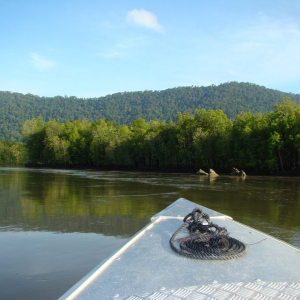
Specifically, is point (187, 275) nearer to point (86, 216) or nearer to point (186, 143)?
point (86, 216)

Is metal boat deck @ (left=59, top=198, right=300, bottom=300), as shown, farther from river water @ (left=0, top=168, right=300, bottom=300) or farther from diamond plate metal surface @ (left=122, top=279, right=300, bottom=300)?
river water @ (left=0, top=168, right=300, bottom=300)

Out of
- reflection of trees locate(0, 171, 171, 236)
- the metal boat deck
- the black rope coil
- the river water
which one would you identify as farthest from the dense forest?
the metal boat deck

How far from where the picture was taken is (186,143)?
178ft

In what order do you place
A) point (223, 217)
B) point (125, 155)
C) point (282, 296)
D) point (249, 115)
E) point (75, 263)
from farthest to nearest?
point (125, 155)
point (249, 115)
point (223, 217)
point (75, 263)
point (282, 296)

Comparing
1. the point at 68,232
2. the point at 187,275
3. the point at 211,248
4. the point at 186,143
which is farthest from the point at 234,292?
the point at 186,143

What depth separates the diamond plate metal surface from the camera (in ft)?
8.60

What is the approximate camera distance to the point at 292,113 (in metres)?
38.2

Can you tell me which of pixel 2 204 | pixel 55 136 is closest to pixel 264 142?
pixel 2 204

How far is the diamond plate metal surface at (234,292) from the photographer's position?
8.60 ft

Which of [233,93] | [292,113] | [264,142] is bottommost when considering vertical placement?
[264,142]

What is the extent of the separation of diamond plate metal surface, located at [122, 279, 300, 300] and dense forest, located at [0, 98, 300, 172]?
36125 mm

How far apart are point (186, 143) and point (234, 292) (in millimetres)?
51919

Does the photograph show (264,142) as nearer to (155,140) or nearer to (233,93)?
(155,140)

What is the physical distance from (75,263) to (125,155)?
55962 millimetres
